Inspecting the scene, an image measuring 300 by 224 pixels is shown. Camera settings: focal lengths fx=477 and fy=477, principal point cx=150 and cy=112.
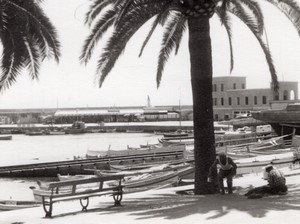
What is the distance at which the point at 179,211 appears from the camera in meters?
9.53

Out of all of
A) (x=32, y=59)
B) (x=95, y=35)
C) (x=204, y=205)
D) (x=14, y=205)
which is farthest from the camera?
(x=14, y=205)

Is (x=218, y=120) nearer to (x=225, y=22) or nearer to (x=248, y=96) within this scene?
(x=248, y=96)

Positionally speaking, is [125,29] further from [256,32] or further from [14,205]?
[14,205]

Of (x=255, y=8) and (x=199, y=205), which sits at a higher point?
(x=255, y=8)

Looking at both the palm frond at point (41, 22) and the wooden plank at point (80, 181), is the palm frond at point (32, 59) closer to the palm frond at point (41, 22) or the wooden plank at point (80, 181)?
the palm frond at point (41, 22)

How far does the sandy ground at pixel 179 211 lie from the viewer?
8.59 m

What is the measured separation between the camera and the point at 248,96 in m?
96.2

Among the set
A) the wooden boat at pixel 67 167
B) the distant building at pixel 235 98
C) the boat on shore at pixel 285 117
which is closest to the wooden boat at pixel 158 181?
the wooden boat at pixel 67 167

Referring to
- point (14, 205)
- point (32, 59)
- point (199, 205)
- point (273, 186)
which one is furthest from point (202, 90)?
point (14, 205)

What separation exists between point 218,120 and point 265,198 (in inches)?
3747

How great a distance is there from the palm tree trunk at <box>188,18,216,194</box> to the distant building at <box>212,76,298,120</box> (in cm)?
8234

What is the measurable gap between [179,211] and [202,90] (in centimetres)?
366

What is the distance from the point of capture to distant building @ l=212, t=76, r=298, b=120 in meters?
94.1

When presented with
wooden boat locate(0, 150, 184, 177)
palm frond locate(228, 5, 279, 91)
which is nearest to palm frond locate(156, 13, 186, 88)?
palm frond locate(228, 5, 279, 91)
